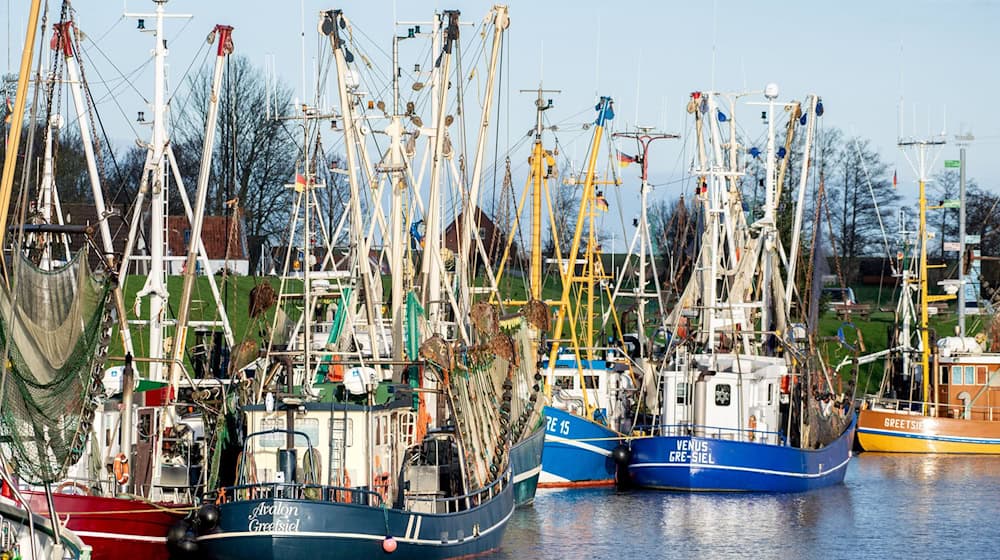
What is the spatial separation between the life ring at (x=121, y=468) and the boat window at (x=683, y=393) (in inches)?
642

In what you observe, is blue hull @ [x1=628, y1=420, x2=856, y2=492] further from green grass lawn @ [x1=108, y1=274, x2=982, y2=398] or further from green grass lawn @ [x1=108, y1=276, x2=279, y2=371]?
green grass lawn @ [x1=108, y1=276, x2=279, y2=371]

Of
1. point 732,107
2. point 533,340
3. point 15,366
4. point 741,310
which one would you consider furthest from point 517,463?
point 15,366

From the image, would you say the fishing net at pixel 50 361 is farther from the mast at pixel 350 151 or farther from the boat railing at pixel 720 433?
the boat railing at pixel 720 433

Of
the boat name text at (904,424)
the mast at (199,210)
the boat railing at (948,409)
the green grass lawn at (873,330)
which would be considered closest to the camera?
the mast at (199,210)

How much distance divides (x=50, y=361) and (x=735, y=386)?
68.2ft

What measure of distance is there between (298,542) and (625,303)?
59.5m

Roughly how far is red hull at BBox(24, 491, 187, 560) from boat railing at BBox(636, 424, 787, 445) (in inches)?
643

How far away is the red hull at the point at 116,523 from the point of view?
26047mm

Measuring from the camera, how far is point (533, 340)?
41.3 metres

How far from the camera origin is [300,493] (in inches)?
1022

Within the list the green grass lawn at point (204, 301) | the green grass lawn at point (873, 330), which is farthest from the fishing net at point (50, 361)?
the green grass lawn at point (873, 330)

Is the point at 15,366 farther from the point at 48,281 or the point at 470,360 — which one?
the point at 470,360

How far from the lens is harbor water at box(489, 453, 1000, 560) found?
107ft

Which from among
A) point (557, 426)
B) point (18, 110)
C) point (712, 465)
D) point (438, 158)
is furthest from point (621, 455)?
point (18, 110)
